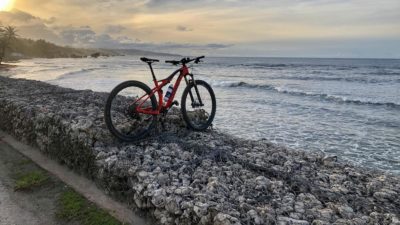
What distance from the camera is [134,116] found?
345 inches

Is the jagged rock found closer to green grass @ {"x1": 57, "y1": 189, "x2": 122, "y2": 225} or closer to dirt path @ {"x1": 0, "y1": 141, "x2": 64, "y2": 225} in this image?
green grass @ {"x1": 57, "y1": 189, "x2": 122, "y2": 225}

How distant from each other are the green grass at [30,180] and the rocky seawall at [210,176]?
68 cm

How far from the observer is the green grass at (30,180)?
26.7 ft

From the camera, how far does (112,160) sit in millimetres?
7535

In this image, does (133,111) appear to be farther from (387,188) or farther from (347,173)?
(387,188)

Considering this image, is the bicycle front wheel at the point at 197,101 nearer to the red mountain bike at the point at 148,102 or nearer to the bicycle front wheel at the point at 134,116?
the red mountain bike at the point at 148,102

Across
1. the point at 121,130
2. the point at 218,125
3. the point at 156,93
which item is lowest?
the point at 218,125

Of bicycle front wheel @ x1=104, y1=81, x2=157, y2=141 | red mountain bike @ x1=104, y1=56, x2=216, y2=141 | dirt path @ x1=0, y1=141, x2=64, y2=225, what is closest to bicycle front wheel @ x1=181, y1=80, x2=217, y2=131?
red mountain bike @ x1=104, y1=56, x2=216, y2=141

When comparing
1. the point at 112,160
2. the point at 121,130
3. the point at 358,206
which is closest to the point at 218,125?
the point at 121,130

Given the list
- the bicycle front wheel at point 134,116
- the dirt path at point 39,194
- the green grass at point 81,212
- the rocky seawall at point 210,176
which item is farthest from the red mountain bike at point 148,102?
the green grass at point 81,212

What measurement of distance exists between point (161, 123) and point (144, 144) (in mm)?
1182

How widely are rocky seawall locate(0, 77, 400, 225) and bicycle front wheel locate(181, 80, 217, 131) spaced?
11.9 inches

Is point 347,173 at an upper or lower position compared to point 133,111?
lower

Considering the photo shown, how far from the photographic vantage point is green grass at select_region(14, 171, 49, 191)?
26.7ft
